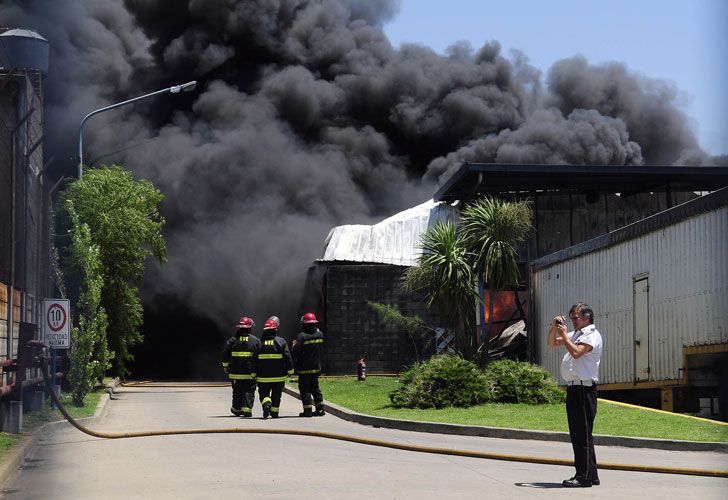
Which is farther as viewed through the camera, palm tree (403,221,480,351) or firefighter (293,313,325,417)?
palm tree (403,221,480,351)

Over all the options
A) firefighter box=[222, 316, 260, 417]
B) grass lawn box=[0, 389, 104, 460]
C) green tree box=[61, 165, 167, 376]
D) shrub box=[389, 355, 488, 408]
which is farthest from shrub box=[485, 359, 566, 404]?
green tree box=[61, 165, 167, 376]

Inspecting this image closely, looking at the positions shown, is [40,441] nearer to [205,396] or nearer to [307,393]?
[307,393]

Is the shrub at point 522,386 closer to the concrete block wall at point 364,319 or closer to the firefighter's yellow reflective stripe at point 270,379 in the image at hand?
the firefighter's yellow reflective stripe at point 270,379

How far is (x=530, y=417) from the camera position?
15008mm

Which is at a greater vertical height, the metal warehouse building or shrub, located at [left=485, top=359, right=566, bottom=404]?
the metal warehouse building

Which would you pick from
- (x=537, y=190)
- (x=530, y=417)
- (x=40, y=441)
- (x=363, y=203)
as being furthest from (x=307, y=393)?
(x=363, y=203)

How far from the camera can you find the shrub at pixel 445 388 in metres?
16.8

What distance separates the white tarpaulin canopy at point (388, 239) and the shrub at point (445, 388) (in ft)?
48.8

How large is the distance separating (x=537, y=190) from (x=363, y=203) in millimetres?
14459

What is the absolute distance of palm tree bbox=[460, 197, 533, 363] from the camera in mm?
22859

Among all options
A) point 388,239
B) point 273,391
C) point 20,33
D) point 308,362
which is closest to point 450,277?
point 308,362

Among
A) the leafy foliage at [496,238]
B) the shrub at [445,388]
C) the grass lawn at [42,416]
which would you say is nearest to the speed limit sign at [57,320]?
the grass lawn at [42,416]

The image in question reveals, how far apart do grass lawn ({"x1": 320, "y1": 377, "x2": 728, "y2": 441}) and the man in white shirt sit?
386 centimetres

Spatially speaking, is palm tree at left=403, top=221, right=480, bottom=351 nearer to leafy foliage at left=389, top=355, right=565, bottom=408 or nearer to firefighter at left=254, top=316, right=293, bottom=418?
leafy foliage at left=389, top=355, right=565, bottom=408
